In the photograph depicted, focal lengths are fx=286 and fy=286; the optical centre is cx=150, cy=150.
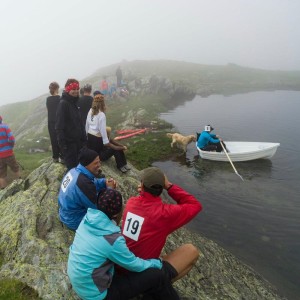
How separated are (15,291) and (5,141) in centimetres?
955

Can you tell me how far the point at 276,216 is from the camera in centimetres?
1747

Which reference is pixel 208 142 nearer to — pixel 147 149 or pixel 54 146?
pixel 147 149

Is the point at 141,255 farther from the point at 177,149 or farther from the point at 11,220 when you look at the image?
the point at 177,149

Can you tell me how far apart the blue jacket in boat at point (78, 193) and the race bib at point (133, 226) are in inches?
76.0

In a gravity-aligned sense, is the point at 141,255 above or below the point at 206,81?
above

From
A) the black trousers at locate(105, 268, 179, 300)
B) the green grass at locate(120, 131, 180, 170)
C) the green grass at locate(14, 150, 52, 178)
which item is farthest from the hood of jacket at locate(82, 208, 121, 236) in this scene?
the green grass at locate(120, 131, 180, 170)

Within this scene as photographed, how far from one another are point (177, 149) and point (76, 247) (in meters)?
24.2

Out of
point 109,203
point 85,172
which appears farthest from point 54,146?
point 109,203

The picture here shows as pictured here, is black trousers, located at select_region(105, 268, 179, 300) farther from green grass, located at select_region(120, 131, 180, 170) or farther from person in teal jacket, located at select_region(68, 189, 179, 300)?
green grass, located at select_region(120, 131, 180, 170)

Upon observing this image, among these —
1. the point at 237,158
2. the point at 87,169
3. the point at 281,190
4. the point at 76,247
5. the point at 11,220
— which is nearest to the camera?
the point at 76,247

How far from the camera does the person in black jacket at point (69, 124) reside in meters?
11.8

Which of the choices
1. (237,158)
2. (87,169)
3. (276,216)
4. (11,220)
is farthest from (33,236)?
(237,158)

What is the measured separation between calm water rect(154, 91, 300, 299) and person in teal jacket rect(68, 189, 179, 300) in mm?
8235

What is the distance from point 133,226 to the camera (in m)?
6.91
